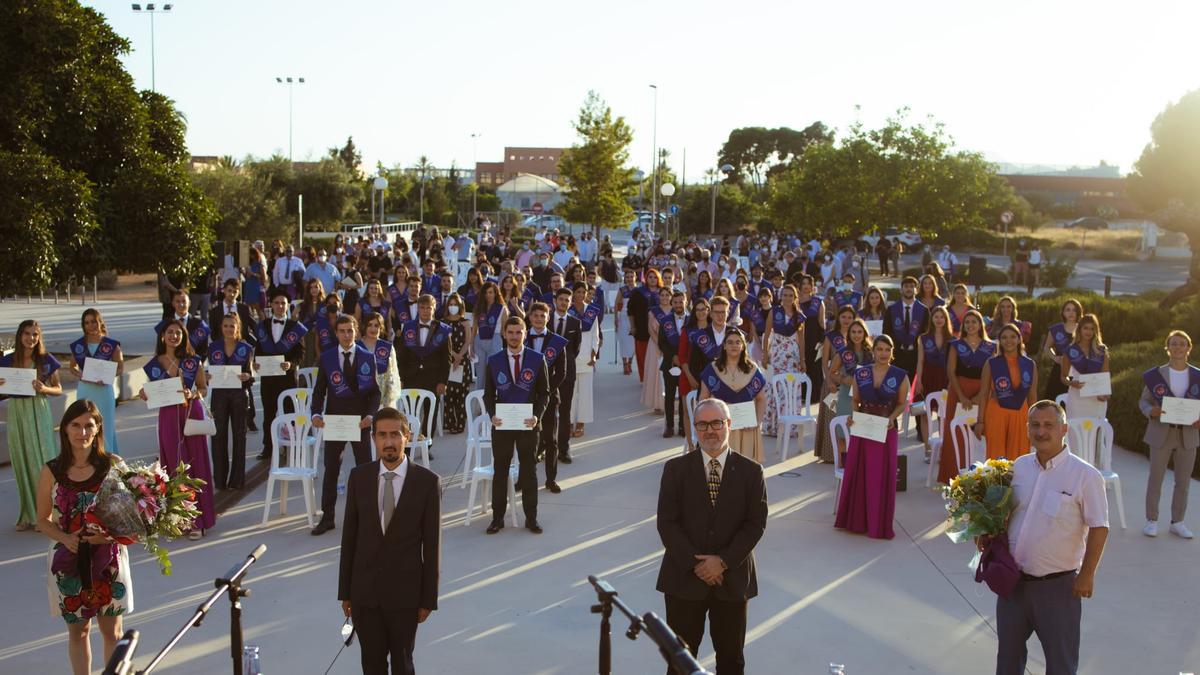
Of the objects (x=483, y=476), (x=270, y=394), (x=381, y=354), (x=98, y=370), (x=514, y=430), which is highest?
(x=381, y=354)

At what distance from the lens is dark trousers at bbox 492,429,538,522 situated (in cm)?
945

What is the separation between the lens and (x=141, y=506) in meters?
5.93

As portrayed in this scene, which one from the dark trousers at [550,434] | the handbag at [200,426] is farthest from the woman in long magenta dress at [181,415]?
the dark trousers at [550,434]

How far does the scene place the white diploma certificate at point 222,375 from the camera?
1036 centimetres

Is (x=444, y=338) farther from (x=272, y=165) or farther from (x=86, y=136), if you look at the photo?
(x=272, y=165)

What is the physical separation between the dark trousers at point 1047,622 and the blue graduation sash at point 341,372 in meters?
5.82

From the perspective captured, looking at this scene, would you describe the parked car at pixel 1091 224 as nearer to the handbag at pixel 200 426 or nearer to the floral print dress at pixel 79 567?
the handbag at pixel 200 426

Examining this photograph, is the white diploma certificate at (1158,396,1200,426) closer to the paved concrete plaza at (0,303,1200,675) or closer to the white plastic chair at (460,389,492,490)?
the paved concrete plaza at (0,303,1200,675)

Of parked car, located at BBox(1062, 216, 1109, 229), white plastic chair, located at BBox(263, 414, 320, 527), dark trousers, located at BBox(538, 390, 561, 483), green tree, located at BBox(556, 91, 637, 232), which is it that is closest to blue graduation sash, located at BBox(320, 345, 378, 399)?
white plastic chair, located at BBox(263, 414, 320, 527)

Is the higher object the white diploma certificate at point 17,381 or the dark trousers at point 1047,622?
the white diploma certificate at point 17,381

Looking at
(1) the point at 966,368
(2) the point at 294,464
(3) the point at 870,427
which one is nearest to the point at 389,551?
(2) the point at 294,464

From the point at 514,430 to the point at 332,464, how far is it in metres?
1.68

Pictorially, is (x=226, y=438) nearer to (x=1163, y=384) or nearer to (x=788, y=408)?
(x=788, y=408)

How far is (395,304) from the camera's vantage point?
15.0 m
